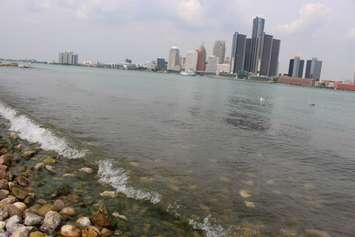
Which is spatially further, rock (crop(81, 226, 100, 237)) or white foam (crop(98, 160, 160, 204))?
white foam (crop(98, 160, 160, 204))

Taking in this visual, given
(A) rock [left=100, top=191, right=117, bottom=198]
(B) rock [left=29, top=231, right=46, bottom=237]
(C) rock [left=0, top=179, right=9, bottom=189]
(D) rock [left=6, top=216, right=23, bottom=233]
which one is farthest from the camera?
(A) rock [left=100, top=191, right=117, bottom=198]

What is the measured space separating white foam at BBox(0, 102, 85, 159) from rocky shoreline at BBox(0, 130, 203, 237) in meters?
3.14

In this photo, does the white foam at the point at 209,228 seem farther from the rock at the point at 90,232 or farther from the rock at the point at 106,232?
the rock at the point at 90,232

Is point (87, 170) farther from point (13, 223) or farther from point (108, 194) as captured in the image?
point (13, 223)

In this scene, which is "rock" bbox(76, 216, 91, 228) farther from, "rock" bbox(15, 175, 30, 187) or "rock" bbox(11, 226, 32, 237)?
"rock" bbox(15, 175, 30, 187)

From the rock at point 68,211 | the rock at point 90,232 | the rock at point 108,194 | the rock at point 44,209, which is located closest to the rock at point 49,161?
A: the rock at point 108,194

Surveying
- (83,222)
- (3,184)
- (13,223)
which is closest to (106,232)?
(83,222)

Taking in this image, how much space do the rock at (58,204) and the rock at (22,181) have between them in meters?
2.25

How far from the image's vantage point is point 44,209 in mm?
11398

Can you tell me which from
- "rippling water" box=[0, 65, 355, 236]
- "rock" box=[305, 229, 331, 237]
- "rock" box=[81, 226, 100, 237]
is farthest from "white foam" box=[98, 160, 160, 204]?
"rock" box=[305, 229, 331, 237]

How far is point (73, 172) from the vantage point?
51.2 ft

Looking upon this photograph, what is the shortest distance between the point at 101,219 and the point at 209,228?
325cm

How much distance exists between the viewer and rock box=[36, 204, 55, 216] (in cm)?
1116

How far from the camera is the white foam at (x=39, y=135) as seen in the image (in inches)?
756
